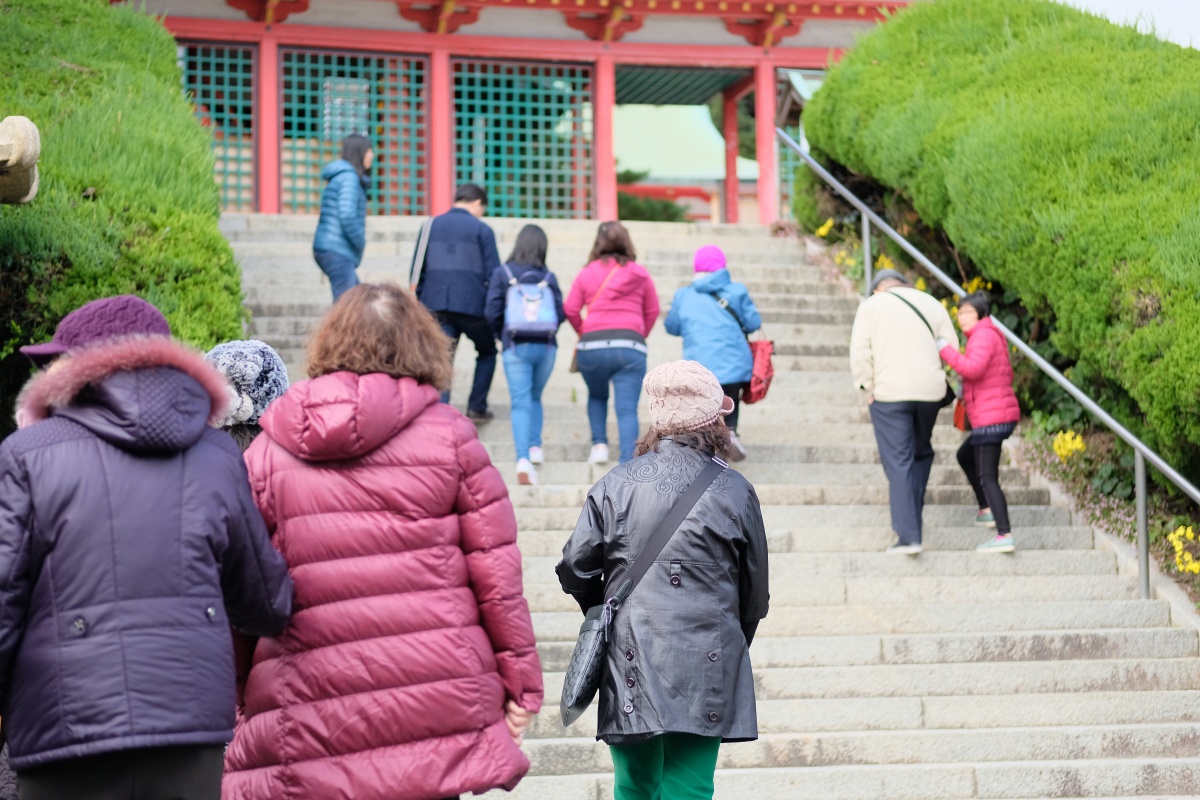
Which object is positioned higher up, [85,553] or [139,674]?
[85,553]

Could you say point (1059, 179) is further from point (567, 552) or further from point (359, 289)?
point (359, 289)

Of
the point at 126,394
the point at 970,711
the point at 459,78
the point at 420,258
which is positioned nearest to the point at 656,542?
the point at 126,394

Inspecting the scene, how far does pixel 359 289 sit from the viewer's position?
3465 millimetres

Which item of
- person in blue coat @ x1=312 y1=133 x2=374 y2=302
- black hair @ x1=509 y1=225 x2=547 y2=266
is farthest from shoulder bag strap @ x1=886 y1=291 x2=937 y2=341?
person in blue coat @ x1=312 y1=133 x2=374 y2=302

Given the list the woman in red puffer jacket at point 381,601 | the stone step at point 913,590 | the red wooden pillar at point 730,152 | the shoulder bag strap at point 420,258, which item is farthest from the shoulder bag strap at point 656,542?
the red wooden pillar at point 730,152

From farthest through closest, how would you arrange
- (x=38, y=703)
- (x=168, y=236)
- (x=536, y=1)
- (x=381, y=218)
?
(x=536, y=1) < (x=381, y=218) < (x=168, y=236) < (x=38, y=703)

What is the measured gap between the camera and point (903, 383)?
25.0ft

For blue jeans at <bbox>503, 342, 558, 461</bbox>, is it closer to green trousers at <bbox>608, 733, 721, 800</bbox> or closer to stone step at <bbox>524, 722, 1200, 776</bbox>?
stone step at <bbox>524, 722, 1200, 776</bbox>

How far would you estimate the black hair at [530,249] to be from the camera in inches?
326

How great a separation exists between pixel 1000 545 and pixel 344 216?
456 cm

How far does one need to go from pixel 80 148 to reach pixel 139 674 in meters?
5.95

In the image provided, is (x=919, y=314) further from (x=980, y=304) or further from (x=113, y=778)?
(x=113, y=778)

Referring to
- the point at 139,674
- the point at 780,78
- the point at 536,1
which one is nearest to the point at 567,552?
the point at 139,674

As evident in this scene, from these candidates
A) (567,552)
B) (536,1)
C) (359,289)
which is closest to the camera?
(359,289)
